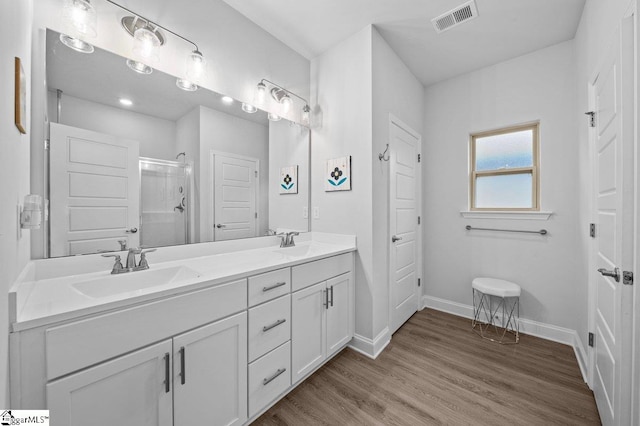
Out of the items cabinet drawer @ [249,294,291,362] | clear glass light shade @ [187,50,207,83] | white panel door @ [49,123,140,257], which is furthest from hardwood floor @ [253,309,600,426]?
clear glass light shade @ [187,50,207,83]

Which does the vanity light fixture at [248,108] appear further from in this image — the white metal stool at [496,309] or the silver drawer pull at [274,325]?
the white metal stool at [496,309]

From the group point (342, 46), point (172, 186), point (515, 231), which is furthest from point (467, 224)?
point (172, 186)

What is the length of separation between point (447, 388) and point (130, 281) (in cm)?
211

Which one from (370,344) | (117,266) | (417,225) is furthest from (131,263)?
(417,225)

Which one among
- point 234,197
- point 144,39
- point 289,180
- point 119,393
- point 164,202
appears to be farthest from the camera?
point 289,180

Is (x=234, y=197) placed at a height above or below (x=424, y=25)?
below

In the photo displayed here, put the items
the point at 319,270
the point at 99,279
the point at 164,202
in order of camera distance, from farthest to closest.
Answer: the point at 319,270, the point at 164,202, the point at 99,279

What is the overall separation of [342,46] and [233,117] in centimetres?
125

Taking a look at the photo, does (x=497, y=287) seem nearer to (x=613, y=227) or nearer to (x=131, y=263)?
(x=613, y=227)

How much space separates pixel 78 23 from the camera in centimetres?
127

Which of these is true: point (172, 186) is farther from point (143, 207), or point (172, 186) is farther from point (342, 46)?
point (342, 46)

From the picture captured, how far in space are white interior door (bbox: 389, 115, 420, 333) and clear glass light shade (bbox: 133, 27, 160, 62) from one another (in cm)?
192

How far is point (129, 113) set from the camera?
147 cm

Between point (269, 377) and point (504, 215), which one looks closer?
point (269, 377)
